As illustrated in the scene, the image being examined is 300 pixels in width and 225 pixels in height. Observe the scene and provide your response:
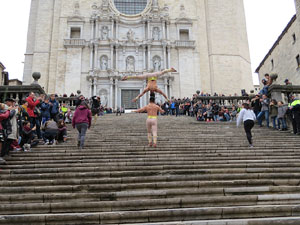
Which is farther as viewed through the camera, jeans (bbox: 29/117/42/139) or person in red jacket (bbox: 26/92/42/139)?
jeans (bbox: 29/117/42/139)

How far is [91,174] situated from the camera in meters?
6.15

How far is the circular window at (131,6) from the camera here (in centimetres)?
2897

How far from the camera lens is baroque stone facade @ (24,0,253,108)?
26.3 m

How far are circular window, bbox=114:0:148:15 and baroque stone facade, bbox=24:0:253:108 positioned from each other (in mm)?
107

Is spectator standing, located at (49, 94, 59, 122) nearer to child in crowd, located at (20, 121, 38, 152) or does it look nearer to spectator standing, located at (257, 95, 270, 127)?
child in crowd, located at (20, 121, 38, 152)

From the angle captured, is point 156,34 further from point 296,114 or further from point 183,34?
point 296,114

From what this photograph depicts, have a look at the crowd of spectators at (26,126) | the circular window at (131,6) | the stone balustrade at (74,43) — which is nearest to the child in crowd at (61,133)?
the crowd of spectators at (26,126)

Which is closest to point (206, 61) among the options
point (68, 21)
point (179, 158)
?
point (68, 21)

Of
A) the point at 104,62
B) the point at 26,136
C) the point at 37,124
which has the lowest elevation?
the point at 26,136

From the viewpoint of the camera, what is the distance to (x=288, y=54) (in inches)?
887

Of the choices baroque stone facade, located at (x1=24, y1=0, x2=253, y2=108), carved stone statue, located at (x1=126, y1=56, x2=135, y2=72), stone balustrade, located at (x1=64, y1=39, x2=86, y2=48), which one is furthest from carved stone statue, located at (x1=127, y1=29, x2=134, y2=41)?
stone balustrade, located at (x1=64, y1=39, x2=86, y2=48)

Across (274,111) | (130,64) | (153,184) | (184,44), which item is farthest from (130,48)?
(153,184)

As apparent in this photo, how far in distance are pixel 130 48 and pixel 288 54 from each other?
44.8 ft

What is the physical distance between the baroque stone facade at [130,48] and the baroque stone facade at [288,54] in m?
3.39
